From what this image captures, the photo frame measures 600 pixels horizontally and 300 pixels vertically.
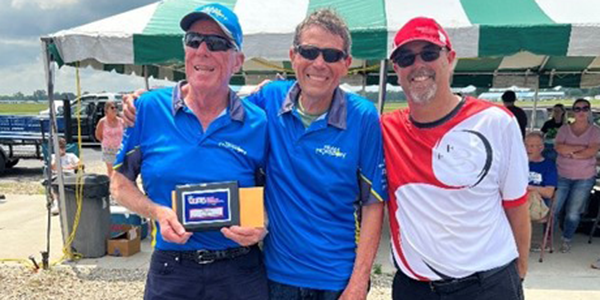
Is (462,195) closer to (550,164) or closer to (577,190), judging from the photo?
(550,164)

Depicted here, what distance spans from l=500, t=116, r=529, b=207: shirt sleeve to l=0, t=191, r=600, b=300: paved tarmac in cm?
297

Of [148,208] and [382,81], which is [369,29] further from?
[148,208]

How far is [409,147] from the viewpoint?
2.02m

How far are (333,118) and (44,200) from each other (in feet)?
28.6

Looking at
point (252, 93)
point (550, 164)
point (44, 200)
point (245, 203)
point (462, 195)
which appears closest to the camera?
point (245, 203)

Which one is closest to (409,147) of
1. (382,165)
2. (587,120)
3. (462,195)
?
(382,165)

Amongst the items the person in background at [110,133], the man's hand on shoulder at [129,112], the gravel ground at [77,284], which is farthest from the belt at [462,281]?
the person in background at [110,133]

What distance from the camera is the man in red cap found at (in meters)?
1.96

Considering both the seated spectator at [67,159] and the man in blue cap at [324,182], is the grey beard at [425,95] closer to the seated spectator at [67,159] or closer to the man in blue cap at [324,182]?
the man in blue cap at [324,182]

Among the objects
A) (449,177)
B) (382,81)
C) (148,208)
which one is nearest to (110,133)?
(382,81)

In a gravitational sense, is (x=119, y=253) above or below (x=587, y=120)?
below

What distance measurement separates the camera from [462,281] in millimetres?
1993

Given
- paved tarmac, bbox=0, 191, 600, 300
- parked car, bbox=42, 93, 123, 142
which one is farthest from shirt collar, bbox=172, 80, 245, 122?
parked car, bbox=42, 93, 123, 142

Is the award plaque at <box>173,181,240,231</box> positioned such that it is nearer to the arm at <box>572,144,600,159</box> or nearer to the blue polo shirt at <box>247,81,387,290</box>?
the blue polo shirt at <box>247,81,387,290</box>
